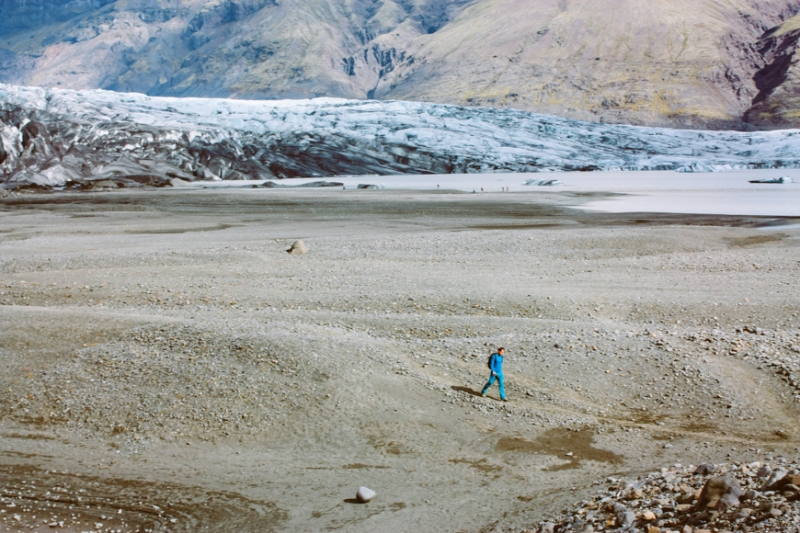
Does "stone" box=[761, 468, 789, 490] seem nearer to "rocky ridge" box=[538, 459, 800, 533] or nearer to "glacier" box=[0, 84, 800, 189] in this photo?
"rocky ridge" box=[538, 459, 800, 533]

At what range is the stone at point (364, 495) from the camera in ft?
24.9

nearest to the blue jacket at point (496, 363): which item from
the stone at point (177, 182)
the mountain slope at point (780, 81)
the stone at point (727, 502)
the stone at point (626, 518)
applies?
the stone at point (626, 518)

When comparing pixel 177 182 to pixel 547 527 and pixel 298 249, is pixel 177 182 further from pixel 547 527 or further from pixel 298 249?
pixel 547 527

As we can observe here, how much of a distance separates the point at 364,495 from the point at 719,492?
11.3 feet

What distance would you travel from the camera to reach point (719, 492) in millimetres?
5977

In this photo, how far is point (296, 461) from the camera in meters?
8.63

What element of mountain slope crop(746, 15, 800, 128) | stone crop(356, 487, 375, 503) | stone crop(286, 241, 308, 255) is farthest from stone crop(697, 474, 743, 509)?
mountain slope crop(746, 15, 800, 128)

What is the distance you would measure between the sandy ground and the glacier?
46411 millimetres

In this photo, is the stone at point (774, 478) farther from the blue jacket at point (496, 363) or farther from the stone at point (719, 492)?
the blue jacket at point (496, 363)

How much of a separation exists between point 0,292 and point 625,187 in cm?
4338

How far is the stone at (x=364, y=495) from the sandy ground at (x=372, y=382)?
0.37ft

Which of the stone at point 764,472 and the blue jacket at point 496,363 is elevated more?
the stone at point 764,472

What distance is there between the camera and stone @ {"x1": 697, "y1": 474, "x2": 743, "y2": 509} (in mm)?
5824

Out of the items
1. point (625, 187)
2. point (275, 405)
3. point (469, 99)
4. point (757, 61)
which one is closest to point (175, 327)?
point (275, 405)
